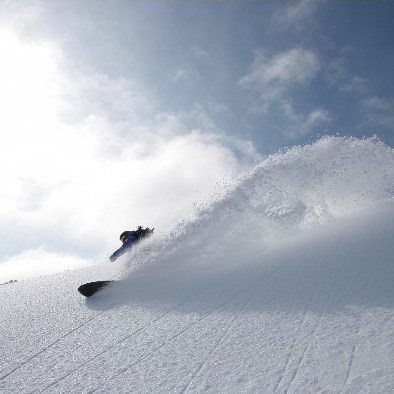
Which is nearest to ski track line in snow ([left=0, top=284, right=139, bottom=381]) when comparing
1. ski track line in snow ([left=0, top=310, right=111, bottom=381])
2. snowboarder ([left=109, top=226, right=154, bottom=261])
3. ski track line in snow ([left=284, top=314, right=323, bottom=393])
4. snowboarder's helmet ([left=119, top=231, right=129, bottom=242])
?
ski track line in snow ([left=0, top=310, right=111, bottom=381])

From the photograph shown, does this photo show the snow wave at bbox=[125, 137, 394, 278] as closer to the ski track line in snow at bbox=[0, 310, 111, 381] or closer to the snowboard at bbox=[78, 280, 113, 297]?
the snowboard at bbox=[78, 280, 113, 297]

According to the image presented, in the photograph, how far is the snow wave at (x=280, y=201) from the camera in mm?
12578

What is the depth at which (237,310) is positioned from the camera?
7.04m

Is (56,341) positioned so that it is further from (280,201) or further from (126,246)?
(280,201)

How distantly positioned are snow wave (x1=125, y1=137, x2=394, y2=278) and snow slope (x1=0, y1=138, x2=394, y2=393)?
0.06 meters

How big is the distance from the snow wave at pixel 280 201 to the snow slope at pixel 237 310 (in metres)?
0.06

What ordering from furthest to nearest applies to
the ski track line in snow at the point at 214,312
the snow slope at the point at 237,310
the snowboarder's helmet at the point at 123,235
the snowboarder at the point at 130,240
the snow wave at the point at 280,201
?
the snowboarder's helmet at the point at 123,235 < the snowboarder at the point at 130,240 < the snow wave at the point at 280,201 < the ski track line in snow at the point at 214,312 < the snow slope at the point at 237,310

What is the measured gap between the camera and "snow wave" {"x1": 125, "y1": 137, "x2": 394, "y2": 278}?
1258 centimetres

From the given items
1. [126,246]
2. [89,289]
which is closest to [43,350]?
[89,289]

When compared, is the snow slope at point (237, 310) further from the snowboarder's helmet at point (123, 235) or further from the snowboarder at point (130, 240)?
the snowboarder's helmet at point (123, 235)

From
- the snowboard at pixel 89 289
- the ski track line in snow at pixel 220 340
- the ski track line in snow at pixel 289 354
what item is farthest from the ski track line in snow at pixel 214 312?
the snowboard at pixel 89 289

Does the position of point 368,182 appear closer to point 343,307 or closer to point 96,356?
point 343,307

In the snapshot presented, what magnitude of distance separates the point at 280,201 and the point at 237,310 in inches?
319

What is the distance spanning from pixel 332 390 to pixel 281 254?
684 cm
